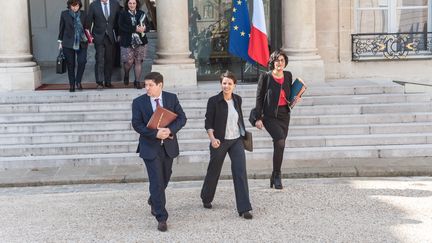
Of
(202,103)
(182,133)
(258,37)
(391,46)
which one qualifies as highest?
(258,37)

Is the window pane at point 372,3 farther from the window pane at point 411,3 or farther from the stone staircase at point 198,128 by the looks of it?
the stone staircase at point 198,128

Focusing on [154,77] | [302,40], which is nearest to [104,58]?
[302,40]

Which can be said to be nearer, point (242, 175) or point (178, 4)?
point (242, 175)

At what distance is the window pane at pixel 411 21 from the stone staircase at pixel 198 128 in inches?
99.6

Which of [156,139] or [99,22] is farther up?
[99,22]

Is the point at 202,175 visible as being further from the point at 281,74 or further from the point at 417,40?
the point at 417,40

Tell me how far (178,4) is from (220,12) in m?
1.80

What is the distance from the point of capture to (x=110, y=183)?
963cm

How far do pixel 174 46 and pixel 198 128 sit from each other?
248cm

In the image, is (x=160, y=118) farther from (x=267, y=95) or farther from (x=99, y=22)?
(x=99, y=22)

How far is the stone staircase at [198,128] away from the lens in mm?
10688

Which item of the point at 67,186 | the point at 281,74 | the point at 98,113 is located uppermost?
the point at 281,74

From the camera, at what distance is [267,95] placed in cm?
858

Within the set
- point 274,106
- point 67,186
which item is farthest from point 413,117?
point 67,186
